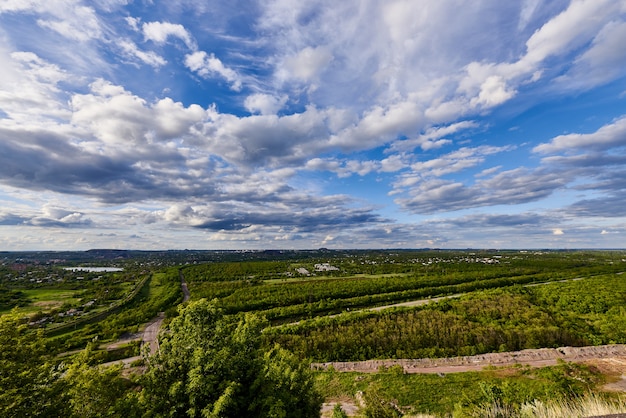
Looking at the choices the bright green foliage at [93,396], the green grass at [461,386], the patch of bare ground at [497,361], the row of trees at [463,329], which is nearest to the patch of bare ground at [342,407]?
the green grass at [461,386]

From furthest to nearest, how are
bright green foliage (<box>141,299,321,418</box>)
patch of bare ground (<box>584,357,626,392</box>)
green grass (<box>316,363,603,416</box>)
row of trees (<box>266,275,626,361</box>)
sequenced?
1. row of trees (<box>266,275,626,361</box>)
2. patch of bare ground (<box>584,357,626,392</box>)
3. green grass (<box>316,363,603,416</box>)
4. bright green foliage (<box>141,299,321,418</box>)

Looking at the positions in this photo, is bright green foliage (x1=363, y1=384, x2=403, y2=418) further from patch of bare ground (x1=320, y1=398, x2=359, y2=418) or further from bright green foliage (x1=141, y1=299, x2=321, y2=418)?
bright green foliage (x1=141, y1=299, x2=321, y2=418)

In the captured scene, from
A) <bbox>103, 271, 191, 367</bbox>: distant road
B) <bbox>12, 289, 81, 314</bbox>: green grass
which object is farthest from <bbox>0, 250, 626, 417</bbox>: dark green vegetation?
<bbox>103, 271, 191, 367</bbox>: distant road

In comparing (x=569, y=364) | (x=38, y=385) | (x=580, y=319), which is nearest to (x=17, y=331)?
(x=38, y=385)

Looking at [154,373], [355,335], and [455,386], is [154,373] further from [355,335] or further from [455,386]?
[355,335]

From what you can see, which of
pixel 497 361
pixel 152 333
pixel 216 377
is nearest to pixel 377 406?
pixel 216 377

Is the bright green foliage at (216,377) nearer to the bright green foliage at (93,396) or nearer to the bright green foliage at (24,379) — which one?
the bright green foliage at (93,396)
